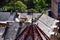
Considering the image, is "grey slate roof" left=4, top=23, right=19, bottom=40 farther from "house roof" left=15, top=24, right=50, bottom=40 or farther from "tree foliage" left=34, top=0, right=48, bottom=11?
"tree foliage" left=34, top=0, right=48, bottom=11

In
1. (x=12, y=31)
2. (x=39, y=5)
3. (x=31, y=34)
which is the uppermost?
(x=31, y=34)

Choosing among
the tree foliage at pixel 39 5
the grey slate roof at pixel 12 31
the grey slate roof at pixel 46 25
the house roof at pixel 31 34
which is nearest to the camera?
the house roof at pixel 31 34

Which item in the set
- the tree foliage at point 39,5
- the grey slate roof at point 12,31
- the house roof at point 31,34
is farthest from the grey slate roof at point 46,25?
the tree foliage at point 39,5

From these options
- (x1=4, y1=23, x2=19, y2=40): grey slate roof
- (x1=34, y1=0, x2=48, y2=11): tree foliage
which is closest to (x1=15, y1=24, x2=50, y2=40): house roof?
(x1=4, y1=23, x2=19, y2=40): grey slate roof

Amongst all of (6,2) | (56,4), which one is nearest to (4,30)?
(56,4)

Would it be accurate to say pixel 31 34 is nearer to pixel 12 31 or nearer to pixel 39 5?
pixel 12 31

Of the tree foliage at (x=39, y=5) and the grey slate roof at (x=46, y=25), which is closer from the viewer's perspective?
the grey slate roof at (x=46, y=25)

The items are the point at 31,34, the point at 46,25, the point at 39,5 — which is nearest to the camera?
the point at 31,34

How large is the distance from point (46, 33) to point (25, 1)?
3283cm

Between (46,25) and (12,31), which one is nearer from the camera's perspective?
(12,31)

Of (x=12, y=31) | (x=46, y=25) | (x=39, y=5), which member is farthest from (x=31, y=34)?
(x=39, y=5)

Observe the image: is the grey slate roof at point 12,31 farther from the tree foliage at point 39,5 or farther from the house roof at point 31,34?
the tree foliage at point 39,5

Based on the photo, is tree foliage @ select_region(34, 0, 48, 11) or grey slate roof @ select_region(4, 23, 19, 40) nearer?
grey slate roof @ select_region(4, 23, 19, 40)

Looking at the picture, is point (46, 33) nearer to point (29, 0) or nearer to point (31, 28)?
point (31, 28)
